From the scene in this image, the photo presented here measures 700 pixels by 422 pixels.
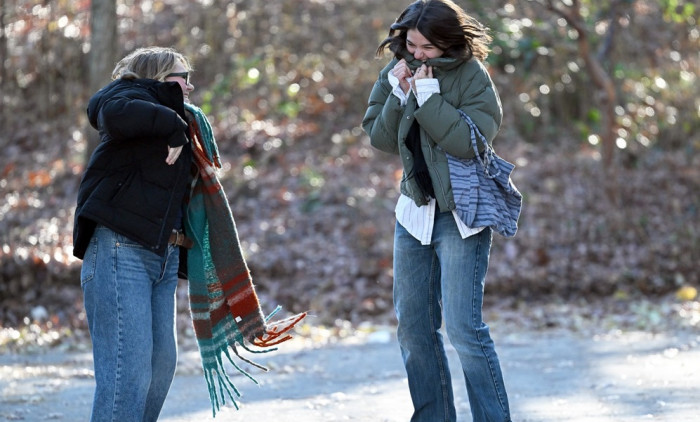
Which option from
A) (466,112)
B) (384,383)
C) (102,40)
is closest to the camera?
(466,112)

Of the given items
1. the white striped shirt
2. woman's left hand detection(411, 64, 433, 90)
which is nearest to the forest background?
the white striped shirt

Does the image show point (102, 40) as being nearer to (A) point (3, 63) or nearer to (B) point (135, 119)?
(A) point (3, 63)

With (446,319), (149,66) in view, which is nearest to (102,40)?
(149,66)

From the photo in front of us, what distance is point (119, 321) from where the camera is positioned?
4047 millimetres

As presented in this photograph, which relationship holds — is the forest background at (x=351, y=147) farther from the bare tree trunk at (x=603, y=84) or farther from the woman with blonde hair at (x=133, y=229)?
the woman with blonde hair at (x=133, y=229)

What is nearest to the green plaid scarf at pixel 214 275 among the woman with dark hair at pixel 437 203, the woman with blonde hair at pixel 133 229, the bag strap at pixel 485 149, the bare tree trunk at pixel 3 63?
the woman with blonde hair at pixel 133 229

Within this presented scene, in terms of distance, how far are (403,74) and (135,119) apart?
47.6 inches

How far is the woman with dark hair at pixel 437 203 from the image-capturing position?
14.3 ft

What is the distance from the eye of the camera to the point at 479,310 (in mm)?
4422

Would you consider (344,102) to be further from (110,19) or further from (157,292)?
(157,292)

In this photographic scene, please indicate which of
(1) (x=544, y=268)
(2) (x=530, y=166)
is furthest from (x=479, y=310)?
(2) (x=530, y=166)

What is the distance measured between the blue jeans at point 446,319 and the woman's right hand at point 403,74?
1.94 feet

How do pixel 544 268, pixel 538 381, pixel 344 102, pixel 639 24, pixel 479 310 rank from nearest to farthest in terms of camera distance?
pixel 479 310 → pixel 538 381 → pixel 544 268 → pixel 344 102 → pixel 639 24

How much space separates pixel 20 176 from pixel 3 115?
2.68 m
